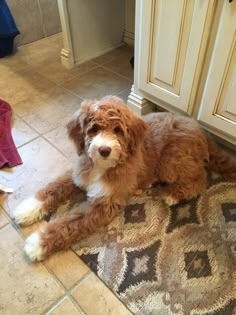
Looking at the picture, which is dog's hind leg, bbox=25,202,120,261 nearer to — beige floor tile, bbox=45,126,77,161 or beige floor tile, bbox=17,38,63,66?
beige floor tile, bbox=45,126,77,161

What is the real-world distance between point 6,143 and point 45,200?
0.54 meters

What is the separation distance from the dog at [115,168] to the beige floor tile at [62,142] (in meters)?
0.24

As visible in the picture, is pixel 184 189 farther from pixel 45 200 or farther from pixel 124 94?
pixel 124 94

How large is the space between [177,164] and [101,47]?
160cm

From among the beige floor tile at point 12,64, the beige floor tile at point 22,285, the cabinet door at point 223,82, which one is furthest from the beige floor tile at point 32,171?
the beige floor tile at point 12,64

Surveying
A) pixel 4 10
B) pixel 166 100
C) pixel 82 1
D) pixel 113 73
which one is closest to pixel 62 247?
pixel 166 100

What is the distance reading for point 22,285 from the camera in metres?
1.13

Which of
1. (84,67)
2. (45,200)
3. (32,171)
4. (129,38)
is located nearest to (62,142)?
(32,171)

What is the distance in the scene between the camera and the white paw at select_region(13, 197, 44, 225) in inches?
51.1

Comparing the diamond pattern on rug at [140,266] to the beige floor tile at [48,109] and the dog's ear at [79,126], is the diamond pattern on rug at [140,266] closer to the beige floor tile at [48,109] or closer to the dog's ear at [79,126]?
the dog's ear at [79,126]

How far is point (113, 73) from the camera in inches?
91.0

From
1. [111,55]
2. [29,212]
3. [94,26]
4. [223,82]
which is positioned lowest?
[111,55]

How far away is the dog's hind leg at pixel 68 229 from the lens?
1177 millimetres

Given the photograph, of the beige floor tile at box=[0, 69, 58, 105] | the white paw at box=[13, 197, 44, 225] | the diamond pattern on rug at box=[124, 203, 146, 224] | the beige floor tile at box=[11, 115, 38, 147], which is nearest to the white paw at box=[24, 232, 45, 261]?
the white paw at box=[13, 197, 44, 225]
